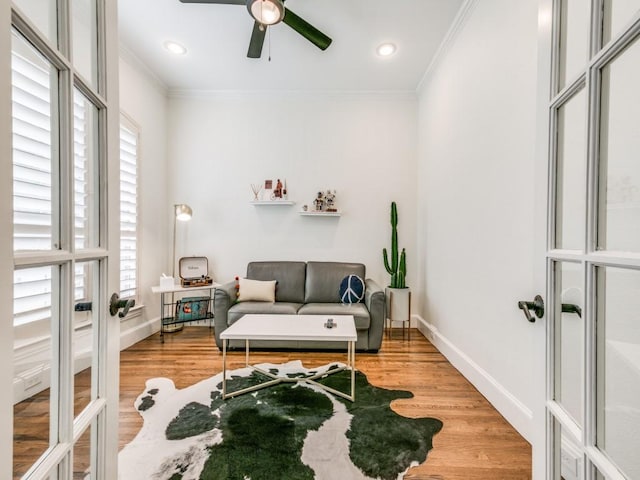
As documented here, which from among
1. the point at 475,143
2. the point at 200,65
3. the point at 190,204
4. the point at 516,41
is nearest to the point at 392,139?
the point at 475,143

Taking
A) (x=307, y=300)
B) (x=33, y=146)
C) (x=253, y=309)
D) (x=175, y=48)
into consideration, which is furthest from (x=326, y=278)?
(x=33, y=146)

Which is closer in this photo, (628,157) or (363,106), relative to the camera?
(628,157)

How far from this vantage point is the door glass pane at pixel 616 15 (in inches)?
23.4

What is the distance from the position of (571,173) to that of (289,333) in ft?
5.87

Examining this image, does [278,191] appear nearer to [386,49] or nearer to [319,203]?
[319,203]

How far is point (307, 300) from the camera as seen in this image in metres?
3.61

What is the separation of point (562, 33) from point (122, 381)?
3.19 metres

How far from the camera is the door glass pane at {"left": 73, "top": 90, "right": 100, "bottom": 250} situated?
75 centimetres

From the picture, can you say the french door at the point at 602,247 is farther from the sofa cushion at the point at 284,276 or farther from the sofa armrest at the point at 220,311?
the sofa cushion at the point at 284,276

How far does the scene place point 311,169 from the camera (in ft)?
13.1

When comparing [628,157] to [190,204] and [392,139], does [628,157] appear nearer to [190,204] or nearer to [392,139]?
[392,139]

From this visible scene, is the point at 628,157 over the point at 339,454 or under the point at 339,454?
over

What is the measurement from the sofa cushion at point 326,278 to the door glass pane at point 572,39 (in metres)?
2.97

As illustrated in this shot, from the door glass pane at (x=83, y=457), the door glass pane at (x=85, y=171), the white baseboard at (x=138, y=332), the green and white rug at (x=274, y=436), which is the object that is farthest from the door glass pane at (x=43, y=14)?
the white baseboard at (x=138, y=332)
